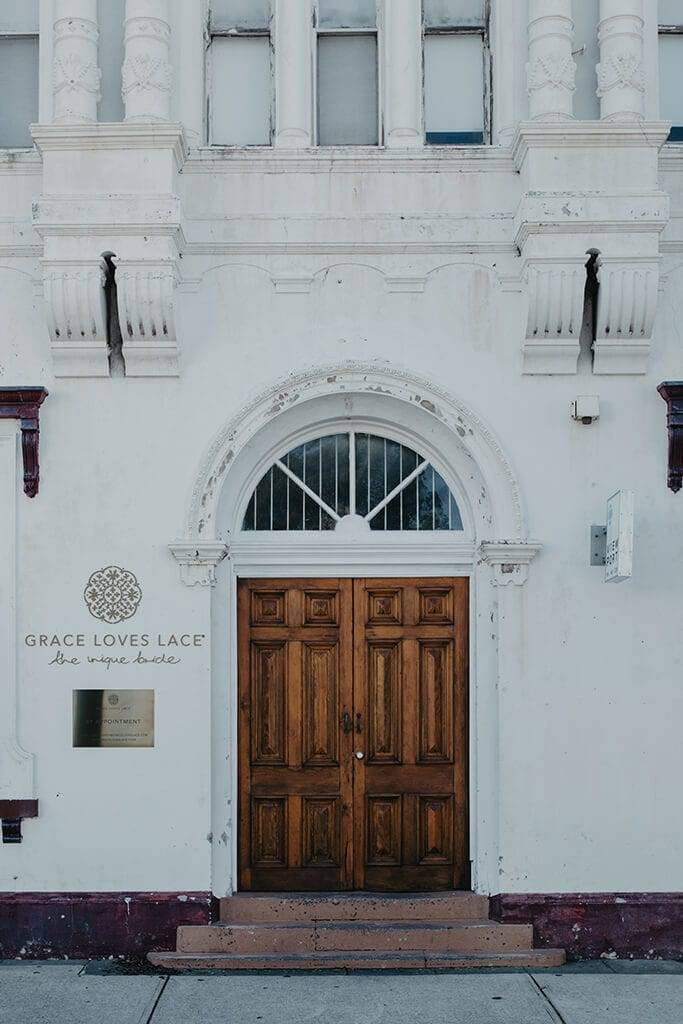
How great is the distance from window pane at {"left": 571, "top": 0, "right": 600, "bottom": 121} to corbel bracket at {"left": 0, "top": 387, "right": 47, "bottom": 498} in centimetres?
433

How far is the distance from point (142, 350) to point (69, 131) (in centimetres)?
155

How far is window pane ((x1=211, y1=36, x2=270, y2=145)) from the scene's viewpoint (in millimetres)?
8680

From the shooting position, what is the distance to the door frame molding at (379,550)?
825 cm

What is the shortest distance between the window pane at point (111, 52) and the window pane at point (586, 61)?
10.7ft

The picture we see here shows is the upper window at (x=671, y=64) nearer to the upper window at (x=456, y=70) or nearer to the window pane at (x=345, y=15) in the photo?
the upper window at (x=456, y=70)

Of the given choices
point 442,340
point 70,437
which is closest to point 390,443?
point 442,340

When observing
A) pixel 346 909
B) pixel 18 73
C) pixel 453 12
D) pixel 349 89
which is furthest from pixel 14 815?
pixel 453 12

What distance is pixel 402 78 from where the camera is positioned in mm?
8477

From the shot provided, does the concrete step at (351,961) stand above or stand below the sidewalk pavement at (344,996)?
above

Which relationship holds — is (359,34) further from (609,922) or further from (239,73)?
(609,922)

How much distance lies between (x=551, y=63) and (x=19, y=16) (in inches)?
154

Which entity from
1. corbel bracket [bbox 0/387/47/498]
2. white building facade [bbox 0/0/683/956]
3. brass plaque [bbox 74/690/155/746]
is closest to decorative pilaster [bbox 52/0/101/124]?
white building facade [bbox 0/0/683/956]

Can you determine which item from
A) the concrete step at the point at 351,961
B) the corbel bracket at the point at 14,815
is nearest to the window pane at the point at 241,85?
the corbel bracket at the point at 14,815

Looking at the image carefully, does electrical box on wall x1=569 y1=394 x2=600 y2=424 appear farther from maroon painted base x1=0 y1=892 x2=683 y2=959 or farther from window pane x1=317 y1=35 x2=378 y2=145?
maroon painted base x1=0 y1=892 x2=683 y2=959
